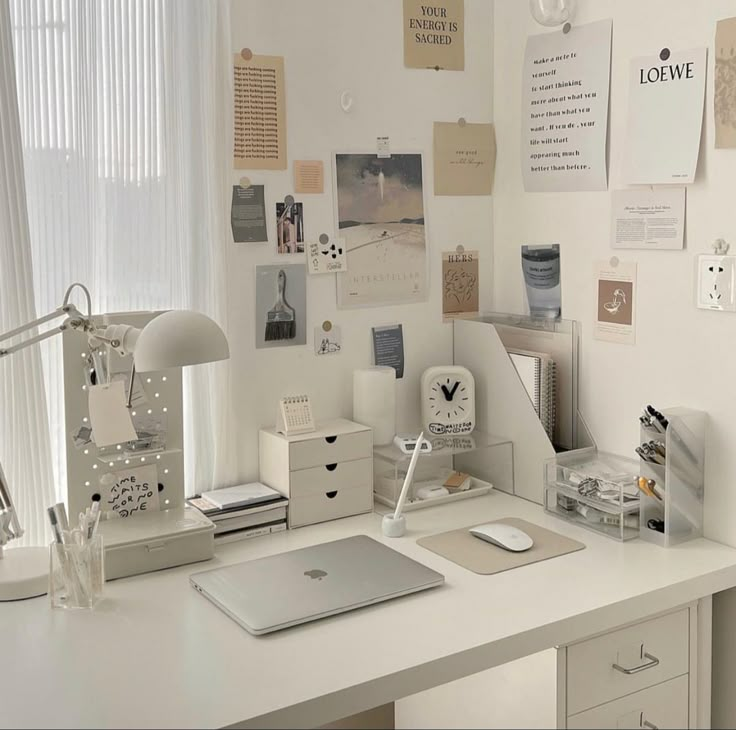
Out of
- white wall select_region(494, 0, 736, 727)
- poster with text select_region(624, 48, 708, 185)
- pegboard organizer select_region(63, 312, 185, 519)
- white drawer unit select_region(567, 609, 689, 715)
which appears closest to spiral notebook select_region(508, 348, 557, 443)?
white wall select_region(494, 0, 736, 727)

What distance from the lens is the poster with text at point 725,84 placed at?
1.76 m

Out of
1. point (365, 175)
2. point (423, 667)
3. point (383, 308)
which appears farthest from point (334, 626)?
point (365, 175)

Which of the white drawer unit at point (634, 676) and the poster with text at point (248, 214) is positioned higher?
the poster with text at point (248, 214)

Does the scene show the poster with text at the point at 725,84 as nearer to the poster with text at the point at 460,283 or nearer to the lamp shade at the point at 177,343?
the poster with text at the point at 460,283

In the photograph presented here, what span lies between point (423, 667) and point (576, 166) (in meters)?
1.19

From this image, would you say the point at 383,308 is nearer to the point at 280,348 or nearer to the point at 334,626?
the point at 280,348

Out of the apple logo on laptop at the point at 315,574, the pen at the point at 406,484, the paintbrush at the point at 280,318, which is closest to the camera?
the apple logo on laptop at the point at 315,574

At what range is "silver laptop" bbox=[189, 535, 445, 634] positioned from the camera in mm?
1558

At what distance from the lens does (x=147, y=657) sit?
1443mm

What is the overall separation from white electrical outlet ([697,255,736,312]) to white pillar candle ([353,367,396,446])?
697 millimetres

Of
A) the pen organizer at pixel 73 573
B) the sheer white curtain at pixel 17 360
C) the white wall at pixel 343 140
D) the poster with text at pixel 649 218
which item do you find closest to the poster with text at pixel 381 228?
the white wall at pixel 343 140

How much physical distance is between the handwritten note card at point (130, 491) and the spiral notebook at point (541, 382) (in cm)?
86

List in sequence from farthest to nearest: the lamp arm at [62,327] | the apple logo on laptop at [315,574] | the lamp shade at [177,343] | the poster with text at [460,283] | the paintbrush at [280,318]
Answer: the poster with text at [460,283]
the paintbrush at [280,318]
the apple logo on laptop at [315,574]
the lamp arm at [62,327]
the lamp shade at [177,343]

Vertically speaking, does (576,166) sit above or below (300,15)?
below
